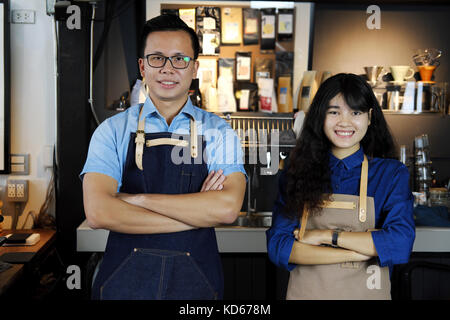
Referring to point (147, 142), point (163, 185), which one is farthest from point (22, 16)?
point (163, 185)

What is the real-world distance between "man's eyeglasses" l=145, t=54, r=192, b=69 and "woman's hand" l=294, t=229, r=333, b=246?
2.39 ft

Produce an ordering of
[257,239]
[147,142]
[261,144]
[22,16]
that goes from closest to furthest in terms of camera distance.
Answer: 1. [147,142]
2. [257,239]
3. [22,16]
4. [261,144]

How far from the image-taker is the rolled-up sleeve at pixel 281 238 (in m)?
1.60

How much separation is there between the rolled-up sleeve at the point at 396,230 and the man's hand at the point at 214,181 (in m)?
0.55

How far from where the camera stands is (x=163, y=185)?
5.08 ft

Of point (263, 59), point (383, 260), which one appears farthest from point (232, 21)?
point (383, 260)

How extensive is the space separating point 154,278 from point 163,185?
1.02ft

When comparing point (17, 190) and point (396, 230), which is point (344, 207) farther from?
point (17, 190)

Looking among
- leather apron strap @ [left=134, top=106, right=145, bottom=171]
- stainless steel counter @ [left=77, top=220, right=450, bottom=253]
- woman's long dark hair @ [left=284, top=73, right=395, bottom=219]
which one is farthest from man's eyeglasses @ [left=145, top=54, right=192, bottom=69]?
stainless steel counter @ [left=77, top=220, right=450, bottom=253]

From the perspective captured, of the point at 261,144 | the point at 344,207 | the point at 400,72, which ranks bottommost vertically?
the point at 344,207

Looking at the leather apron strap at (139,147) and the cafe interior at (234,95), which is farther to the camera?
the cafe interior at (234,95)

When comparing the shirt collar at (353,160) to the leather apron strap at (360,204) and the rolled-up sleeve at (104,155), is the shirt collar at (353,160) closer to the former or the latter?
the leather apron strap at (360,204)

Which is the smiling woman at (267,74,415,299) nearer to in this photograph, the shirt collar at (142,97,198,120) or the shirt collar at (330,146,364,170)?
the shirt collar at (330,146,364,170)

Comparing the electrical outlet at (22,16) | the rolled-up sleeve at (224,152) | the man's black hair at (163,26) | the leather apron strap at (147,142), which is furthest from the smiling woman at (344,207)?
the electrical outlet at (22,16)
